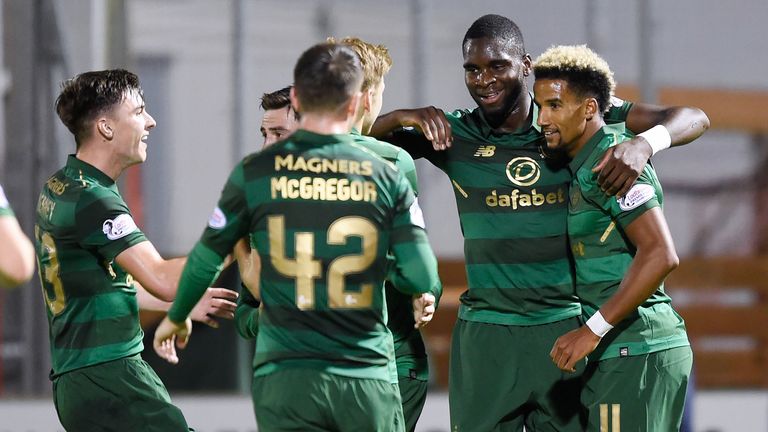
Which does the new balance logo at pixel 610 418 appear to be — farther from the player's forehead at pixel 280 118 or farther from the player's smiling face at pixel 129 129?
the player's smiling face at pixel 129 129

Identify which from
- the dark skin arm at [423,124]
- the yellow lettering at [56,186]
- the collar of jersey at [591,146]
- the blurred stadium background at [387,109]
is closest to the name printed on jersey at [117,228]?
the yellow lettering at [56,186]

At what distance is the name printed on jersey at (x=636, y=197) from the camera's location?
3584 mm

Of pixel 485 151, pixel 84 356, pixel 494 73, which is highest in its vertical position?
pixel 494 73

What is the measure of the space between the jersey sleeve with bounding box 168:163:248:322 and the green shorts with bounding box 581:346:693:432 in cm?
130

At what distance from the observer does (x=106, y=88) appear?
13.0 ft

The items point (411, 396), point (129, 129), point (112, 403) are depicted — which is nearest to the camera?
point (112, 403)

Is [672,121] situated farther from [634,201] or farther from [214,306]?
[214,306]

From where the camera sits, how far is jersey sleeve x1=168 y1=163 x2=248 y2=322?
3143 mm

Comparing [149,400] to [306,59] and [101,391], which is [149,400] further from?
[306,59]

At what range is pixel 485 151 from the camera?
4.12 metres

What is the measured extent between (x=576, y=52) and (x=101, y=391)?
6.02 ft

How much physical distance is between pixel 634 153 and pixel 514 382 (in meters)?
0.89

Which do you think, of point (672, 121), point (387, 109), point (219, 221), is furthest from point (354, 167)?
point (387, 109)

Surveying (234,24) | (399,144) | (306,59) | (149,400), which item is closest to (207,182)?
(234,24)
